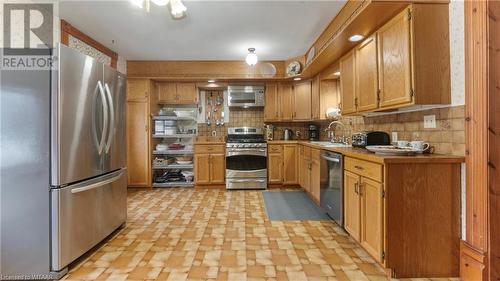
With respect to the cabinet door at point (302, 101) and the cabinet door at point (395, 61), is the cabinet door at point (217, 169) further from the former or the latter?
the cabinet door at point (395, 61)

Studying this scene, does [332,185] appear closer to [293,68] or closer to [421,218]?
[421,218]

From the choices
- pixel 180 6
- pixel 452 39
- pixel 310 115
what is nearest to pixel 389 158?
pixel 452 39

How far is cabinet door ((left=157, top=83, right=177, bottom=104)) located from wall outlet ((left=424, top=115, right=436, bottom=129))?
13.5ft

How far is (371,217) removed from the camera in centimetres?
202

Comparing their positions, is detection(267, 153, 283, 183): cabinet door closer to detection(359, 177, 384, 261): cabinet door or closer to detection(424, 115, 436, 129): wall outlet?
detection(359, 177, 384, 261): cabinet door

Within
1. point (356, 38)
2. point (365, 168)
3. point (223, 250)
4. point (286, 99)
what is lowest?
point (223, 250)

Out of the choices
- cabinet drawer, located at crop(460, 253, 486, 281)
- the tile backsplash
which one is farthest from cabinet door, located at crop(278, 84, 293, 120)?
cabinet drawer, located at crop(460, 253, 486, 281)

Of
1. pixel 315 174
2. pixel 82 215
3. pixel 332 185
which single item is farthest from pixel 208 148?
pixel 82 215

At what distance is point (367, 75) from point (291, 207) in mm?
1958

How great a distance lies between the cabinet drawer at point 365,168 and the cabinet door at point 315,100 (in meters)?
2.07

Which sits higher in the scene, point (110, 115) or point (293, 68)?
point (293, 68)

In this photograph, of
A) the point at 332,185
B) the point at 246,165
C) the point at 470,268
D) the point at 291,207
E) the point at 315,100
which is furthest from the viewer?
the point at 246,165

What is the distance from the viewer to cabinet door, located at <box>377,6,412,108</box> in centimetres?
200

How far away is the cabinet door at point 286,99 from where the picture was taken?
502cm
